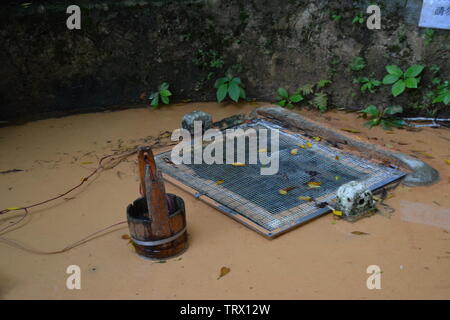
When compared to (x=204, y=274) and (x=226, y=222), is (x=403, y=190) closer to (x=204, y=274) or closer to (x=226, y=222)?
(x=226, y=222)

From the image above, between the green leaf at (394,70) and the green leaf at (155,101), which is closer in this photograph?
the green leaf at (394,70)

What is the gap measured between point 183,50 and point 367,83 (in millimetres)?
2216

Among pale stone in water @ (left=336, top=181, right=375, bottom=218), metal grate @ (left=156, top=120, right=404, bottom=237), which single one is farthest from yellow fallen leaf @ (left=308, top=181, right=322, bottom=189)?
pale stone in water @ (left=336, top=181, right=375, bottom=218)

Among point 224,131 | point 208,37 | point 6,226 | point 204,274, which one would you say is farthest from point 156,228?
point 208,37

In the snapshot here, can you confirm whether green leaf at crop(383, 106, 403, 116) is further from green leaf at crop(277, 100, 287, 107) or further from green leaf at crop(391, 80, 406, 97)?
green leaf at crop(277, 100, 287, 107)

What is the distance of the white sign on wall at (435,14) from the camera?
180 inches

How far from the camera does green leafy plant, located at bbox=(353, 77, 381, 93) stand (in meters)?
5.05

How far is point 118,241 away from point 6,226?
937 millimetres

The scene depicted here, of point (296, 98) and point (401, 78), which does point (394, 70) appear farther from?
point (296, 98)

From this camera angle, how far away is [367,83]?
5.07 meters

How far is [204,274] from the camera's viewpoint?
2953 mm

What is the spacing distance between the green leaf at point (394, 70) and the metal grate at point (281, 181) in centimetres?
122

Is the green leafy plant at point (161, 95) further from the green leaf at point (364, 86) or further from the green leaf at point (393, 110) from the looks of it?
the green leaf at point (393, 110)

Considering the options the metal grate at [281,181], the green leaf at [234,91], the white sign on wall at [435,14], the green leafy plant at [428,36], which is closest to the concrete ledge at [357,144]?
the metal grate at [281,181]
